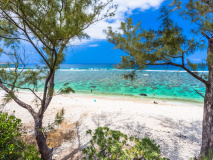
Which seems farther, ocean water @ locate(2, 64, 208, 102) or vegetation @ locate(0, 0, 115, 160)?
ocean water @ locate(2, 64, 208, 102)

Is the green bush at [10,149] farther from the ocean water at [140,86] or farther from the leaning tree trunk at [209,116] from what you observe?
the leaning tree trunk at [209,116]

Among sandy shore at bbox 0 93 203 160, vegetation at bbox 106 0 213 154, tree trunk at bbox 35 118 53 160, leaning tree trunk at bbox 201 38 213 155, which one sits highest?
Result: vegetation at bbox 106 0 213 154

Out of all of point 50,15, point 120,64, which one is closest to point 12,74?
point 50,15

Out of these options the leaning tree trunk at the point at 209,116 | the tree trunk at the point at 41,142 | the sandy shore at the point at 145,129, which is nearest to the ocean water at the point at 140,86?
the leaning tree trunk at the point at 209,116

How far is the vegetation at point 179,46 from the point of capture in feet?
7.53

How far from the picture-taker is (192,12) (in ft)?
8.11

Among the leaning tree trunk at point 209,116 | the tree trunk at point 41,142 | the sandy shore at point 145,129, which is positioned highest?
the leaning tree trunk at point 209,116

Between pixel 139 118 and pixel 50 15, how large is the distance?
505cm

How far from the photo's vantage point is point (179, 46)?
2332 millimetres

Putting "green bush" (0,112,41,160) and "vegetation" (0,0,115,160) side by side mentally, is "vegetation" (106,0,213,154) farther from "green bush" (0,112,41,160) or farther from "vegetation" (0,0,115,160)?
"green bush" (0,112,41,160)

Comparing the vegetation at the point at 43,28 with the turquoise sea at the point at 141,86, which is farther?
the turquoise sea at the point at 141,86

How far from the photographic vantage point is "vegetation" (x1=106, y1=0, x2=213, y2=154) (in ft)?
7.53

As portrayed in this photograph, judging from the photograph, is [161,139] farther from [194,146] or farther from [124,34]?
[124,34]

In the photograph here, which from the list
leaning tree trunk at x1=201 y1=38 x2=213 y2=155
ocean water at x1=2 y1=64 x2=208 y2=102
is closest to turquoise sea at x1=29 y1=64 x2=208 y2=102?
ocean water at x1=2 y1=64 x2=208 y2=102
